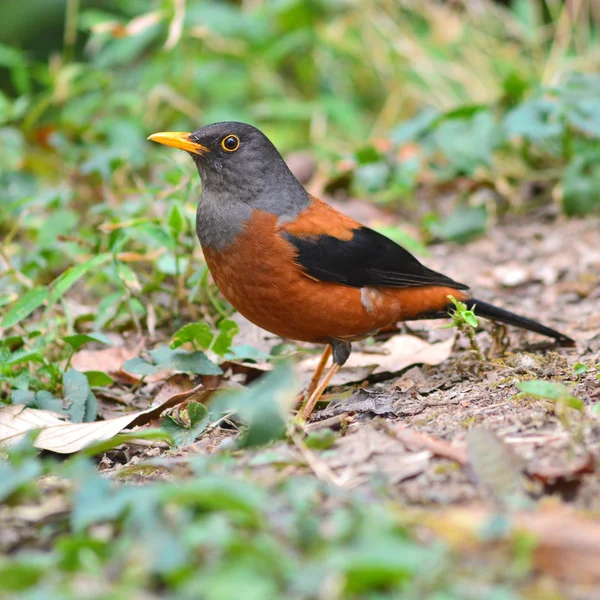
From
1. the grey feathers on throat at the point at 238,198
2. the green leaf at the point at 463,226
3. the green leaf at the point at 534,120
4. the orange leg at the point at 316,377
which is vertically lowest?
the orange leg at the point at 316,377

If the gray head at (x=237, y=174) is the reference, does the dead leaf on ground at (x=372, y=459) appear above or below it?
below

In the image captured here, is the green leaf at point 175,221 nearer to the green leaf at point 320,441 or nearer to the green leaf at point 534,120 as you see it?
the green leaf at point 320,441

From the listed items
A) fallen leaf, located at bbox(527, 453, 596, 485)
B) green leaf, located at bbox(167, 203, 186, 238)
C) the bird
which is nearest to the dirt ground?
fallen leaf, located at bbox(527, 453, 596, 485)

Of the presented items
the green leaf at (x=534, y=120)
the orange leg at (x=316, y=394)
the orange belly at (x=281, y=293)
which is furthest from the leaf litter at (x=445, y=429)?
the green leaf at (x=534, y=120)

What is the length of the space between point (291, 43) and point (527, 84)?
3144 mm

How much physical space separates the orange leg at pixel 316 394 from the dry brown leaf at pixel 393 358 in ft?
0.78

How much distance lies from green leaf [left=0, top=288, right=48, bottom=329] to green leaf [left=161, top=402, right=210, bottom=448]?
1262mm

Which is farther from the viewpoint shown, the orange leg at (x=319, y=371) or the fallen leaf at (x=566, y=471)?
the orange leg at (x=319, y=371)

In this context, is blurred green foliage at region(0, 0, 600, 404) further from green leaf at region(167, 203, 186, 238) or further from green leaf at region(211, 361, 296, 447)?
green leaf at region(211, 361, 296, 447)

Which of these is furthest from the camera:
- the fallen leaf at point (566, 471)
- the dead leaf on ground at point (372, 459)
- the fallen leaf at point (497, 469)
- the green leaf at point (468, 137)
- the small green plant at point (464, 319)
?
the green leaf at point (468, 137)

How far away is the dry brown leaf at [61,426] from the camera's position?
441 centimetres

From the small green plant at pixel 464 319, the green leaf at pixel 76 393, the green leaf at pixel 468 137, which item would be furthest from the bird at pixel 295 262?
the green leaf at pixel 468 137

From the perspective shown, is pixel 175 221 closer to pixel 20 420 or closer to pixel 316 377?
pixel 316 377

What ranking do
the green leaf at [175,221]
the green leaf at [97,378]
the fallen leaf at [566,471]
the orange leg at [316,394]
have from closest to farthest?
the fallen leaf at [566,471]
the orange leg at [316,394]
the green leaf at [97,378]
the green leaf at [175,221]
